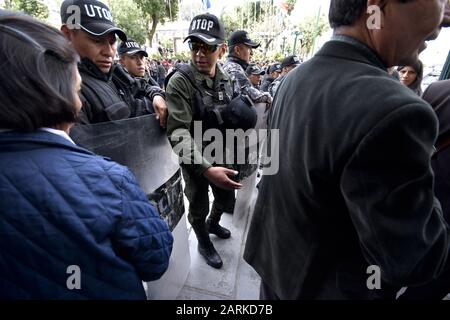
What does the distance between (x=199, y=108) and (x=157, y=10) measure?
875 inches

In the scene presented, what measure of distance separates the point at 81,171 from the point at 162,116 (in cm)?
106

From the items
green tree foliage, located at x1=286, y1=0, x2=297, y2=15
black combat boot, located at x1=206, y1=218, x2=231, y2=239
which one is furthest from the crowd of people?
green tree foliage, located at x1=286, y1=0, x2=297, y2=15

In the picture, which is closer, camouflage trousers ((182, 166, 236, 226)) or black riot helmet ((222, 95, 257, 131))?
black riot helmet ((222, 95, 257, 131))

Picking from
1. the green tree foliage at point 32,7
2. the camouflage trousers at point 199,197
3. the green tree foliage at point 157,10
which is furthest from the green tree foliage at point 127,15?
the camouflage trousers at point 199,197

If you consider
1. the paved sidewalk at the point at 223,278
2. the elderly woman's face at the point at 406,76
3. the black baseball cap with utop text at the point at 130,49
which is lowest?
the paved sidewalk at the point at 223,278

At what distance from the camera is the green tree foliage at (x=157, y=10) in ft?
65.3

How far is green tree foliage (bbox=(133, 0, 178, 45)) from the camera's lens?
65.3ft

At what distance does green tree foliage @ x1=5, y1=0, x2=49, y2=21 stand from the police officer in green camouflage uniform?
1723cm

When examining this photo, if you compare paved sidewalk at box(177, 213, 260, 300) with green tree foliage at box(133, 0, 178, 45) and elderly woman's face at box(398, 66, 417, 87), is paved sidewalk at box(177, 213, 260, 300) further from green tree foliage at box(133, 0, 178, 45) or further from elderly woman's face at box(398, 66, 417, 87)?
green tree foliage at box(133, 0, 178, 45)

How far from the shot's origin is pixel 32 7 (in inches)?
598

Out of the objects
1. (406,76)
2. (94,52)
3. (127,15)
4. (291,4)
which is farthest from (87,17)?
(291,4)

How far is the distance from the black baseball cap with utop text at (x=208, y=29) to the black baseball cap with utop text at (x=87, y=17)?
25.1 inches

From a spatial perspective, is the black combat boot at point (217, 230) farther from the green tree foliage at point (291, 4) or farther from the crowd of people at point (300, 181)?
the green tree foliage at point (291, 4)

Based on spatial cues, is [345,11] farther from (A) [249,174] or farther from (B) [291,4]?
(B) [291,4]
